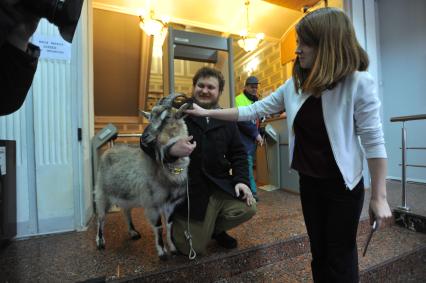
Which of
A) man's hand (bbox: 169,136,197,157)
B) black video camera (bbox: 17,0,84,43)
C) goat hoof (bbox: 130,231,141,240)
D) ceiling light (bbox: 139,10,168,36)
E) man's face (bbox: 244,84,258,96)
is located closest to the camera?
black video camera (bbox: 17,0,84,43)

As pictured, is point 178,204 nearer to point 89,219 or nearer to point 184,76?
point 89,219

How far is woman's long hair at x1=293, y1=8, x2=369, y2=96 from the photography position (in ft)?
3.06

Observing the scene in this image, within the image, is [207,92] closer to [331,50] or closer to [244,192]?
[244,192]

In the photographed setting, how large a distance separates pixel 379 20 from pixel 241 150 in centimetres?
386

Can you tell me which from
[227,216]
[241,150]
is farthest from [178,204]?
[241,150]

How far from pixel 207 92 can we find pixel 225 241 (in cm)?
100

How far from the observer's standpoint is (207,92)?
161 cm

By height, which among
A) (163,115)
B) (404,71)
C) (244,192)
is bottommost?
(244,192)

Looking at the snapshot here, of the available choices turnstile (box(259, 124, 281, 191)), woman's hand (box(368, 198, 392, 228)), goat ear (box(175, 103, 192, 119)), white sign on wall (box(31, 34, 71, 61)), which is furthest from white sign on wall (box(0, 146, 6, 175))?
turnstile (box(259, 124, 281, 191))

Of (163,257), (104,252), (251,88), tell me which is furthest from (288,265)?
(251,88)

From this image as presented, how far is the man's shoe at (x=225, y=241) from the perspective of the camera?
1.65 m

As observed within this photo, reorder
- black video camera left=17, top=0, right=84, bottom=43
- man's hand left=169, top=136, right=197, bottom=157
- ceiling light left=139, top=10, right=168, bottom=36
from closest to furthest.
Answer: black video camera left=17, top=0, right=84, bottom=43 → man's hand left=169, top=136, right=197, bottom=157 → ceiling light left=139, top=10, right=168, bottom=36

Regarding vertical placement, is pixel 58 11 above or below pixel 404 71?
below

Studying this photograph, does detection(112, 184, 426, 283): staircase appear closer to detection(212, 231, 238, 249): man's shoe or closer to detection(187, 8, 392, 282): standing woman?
detection(212, 231, 238, 249): man's shoe
